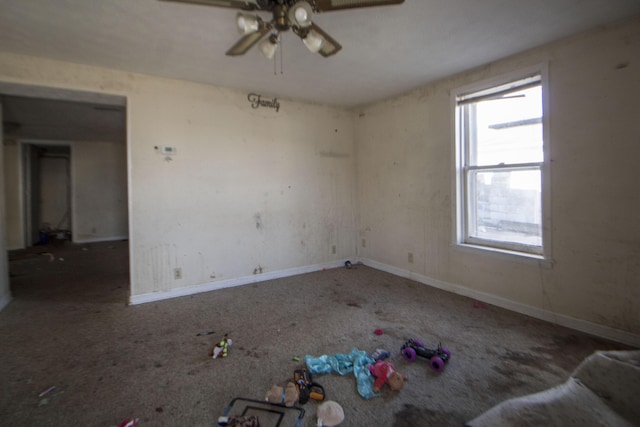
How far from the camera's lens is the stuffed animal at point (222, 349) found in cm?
221

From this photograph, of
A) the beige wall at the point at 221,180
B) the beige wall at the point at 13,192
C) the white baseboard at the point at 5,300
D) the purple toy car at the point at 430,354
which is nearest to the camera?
the purple toy car at the point at 430,354

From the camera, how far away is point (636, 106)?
7.25ft

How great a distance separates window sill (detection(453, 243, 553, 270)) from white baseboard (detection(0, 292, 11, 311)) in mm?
4870

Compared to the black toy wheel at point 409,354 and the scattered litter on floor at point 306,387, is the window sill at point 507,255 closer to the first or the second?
the black toy wheel at point 409,354

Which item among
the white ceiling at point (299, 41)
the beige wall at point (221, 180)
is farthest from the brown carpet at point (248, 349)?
the white ceiling at point (299, 41)

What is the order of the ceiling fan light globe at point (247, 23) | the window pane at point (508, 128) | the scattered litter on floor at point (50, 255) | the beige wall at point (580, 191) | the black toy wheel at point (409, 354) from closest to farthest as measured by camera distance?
the ceiling fan light globe at point (247, 23), the black toy wheel at point (409, 354), the beige wall at point (580, 191), the window pane at point (508, 128), the scattered litter on floor at point (50, 255)

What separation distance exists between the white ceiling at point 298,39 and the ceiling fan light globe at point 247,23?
0.53m

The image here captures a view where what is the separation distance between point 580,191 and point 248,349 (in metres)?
3.00

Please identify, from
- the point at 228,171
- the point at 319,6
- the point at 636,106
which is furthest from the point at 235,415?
the point at 636,106

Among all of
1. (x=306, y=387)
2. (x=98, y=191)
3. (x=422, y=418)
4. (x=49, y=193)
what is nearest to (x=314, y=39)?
(x=306, y=387)

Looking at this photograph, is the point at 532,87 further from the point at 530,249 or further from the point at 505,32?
the point at 530,249

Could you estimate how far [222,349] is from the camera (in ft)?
7.42

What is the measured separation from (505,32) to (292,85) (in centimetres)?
217

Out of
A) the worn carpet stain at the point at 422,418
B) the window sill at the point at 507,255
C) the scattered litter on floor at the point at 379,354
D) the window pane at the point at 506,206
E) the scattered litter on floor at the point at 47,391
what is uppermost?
the window pane at the point at 506,206
